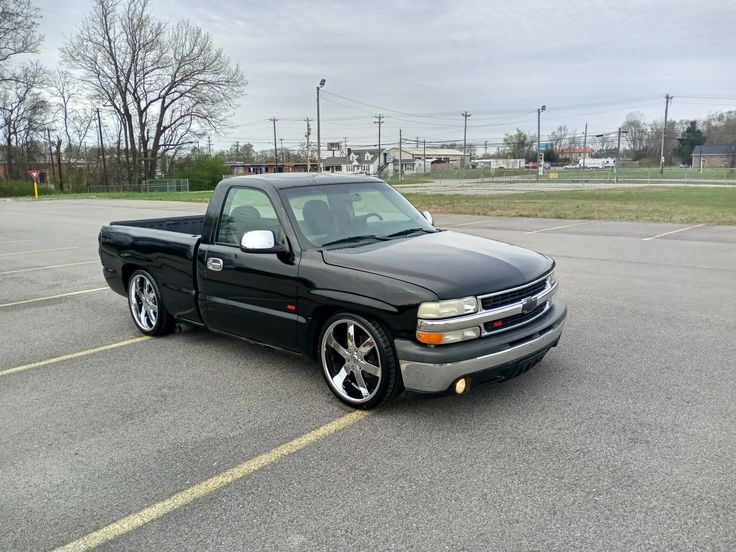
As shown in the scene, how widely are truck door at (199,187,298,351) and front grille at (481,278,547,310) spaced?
1.44 metres

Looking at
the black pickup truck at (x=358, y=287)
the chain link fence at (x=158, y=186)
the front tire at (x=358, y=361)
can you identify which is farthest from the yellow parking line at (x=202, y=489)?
the chain link fence at (x=158, y=186)

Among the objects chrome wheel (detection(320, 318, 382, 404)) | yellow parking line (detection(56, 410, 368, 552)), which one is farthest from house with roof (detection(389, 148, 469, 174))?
yellow parking line (detection(56, 410, 368, 552))

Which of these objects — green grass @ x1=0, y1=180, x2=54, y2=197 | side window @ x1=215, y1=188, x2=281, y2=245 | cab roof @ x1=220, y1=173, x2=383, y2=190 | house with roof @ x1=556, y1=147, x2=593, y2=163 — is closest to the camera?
side window @ x1=215, y1=188, x2=281, y2=245

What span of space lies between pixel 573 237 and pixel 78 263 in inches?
437

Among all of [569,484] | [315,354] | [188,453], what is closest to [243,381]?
[315,354]

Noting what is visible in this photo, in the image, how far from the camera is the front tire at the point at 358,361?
3.84 meters

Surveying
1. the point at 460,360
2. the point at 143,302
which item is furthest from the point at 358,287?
the point at 143,302

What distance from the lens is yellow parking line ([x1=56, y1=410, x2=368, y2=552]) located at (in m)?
2.77

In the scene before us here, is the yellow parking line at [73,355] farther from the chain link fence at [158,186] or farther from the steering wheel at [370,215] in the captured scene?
the chain link fence at [158,186]

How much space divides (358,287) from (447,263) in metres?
0.64

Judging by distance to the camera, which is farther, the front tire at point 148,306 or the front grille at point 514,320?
the front tire at point 148,306

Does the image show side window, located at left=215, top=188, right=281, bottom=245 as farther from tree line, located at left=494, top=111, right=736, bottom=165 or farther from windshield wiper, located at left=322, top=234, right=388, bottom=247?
tree line, located at left=494, top=111, right=736, bottom=165

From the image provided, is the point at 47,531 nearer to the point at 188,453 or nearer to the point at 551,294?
the point at 188,453

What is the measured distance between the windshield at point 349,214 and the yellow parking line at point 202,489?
1.42 meters
